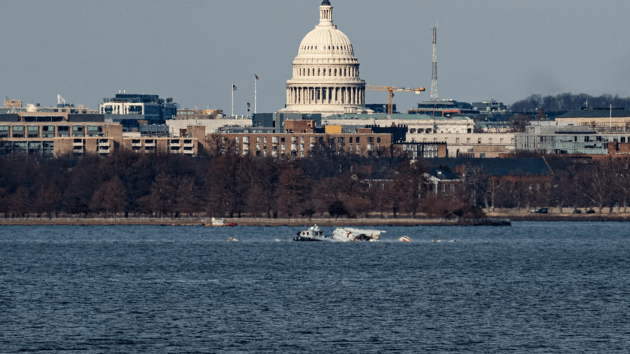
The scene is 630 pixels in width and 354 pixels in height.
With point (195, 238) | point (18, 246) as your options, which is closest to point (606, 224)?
point (195, 238)

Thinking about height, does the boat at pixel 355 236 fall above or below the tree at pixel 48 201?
below

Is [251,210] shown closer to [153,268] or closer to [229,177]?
[229,177]

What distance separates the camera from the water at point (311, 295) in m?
62.6

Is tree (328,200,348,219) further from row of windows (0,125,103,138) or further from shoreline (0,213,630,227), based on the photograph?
row of windows (0,125,103,138)

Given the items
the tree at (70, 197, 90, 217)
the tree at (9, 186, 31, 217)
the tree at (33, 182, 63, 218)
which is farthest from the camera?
the tree at (70, 197, 90, 217)

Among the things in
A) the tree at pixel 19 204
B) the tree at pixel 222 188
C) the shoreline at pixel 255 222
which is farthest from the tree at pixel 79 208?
the tree at pixel 222 188

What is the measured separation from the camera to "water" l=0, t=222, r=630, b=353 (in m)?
62.6

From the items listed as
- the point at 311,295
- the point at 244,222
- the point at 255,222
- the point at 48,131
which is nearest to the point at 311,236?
the point at 255,222

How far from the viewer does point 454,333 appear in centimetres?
6450

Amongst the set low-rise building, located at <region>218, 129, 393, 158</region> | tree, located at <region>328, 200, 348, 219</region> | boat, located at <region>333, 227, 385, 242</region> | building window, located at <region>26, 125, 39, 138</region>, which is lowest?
boat, located at <region>333, 227, 385, 242</region>

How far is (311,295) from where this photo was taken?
76.6m

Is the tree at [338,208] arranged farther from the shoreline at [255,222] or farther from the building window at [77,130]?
the building window at [77,130]

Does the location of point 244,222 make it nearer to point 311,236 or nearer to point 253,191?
point 253,191

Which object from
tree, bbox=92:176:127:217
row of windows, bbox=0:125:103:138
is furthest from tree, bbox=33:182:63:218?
row of windows, bbox=0:125:103:138
